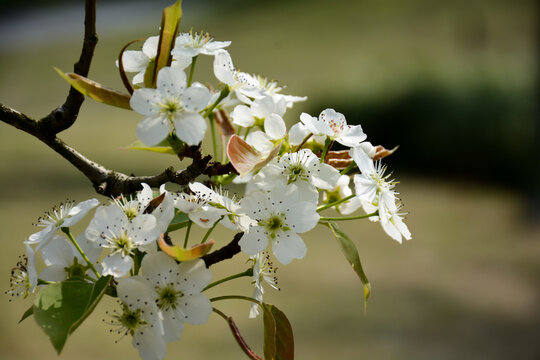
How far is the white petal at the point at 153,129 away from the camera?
20.7 inches

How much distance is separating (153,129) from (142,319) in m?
0.15

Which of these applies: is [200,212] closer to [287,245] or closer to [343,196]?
[287,245]

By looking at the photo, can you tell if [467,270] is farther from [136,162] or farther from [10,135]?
[10,135]

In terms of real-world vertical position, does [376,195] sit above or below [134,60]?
below

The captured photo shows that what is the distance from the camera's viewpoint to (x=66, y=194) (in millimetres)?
5375

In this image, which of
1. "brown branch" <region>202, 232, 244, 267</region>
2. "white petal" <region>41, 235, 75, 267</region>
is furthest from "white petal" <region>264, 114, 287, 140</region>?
"white petal" <region>41, 235, 75, 267</region>

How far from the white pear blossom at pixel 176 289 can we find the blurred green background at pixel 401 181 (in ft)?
0.84

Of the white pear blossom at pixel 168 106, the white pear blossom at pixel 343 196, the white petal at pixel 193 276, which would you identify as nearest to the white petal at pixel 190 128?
the white pear blossom at pixel 168 106

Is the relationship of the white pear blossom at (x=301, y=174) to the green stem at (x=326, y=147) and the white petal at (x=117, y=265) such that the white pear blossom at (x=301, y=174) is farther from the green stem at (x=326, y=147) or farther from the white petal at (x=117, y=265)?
the white petal at (x=117, y=265)

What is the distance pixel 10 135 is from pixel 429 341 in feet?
18.6

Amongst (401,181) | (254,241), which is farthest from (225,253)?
(401,181)

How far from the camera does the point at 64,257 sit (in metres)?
0.58

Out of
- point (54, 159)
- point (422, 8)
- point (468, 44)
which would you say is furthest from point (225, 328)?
point (422, 8)

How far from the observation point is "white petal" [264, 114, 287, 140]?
61cm
